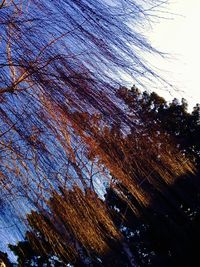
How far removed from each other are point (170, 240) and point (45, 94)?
391 inches

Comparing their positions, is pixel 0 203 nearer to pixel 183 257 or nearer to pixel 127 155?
pixel 127 155

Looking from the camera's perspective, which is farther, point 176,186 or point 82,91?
point 176,186

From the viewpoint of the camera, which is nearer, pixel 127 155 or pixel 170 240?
pixel 127 155

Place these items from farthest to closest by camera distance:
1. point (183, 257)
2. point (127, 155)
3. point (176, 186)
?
point (183, 257)
point (176, 186)
point (127, 155)

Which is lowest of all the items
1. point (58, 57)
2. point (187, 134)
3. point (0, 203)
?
point (0, 203)

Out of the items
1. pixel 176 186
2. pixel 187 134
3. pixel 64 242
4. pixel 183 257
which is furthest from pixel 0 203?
pixel 187 134

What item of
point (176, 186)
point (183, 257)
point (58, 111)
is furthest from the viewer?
point (183, 257)

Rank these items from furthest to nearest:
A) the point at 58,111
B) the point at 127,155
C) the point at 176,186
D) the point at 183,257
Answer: the point at 183,257 < the point at 176,186 < the point at 127,155 < the point at 58,111

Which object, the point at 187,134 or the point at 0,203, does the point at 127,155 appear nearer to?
the point at 0,203

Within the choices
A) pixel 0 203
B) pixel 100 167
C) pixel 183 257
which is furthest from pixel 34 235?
pixel 183 257

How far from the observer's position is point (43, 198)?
6.48 feet

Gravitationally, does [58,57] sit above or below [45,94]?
above

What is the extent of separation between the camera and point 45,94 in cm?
188

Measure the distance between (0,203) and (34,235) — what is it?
0.38 meters
